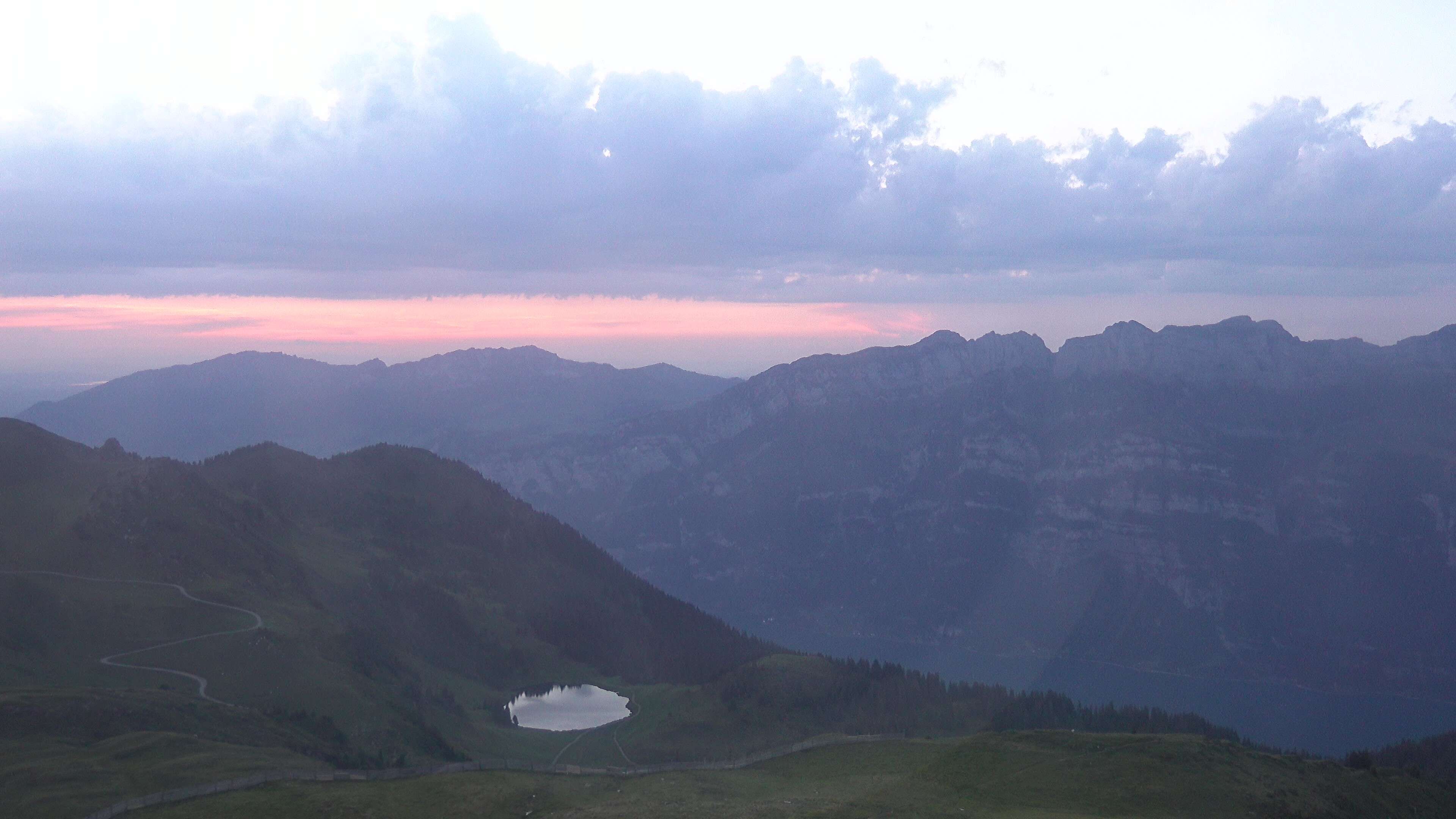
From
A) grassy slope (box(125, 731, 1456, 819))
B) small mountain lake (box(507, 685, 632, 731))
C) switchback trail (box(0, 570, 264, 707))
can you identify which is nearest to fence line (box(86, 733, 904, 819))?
grassy slope (box(125, 731, 1456, 819))

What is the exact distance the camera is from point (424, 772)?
88688mm

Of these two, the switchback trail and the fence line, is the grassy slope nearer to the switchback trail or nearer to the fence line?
the fence line

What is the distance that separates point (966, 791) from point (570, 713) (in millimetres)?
117072

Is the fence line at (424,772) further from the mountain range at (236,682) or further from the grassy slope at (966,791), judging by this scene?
the mountain range at (236,682)

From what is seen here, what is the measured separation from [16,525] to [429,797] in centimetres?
11668

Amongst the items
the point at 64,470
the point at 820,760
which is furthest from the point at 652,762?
the point at 64,470

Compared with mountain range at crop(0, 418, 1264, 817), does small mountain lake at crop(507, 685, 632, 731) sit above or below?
below

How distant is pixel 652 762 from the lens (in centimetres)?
13962

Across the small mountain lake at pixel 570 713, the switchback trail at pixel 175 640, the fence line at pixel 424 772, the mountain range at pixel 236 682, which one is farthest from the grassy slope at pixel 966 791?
the small mountain lake at pixel 570 713

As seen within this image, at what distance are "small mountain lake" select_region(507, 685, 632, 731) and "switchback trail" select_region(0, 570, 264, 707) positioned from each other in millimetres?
49206

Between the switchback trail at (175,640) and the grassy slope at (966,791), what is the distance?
42.6 metres

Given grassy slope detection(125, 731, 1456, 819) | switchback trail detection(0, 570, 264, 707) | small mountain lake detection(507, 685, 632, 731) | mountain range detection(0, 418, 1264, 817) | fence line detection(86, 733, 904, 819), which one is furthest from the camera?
small mountain lake detection(507, 685, 632, 731)

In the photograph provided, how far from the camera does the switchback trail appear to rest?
12425cm

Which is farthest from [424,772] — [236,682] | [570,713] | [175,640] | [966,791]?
[570,713]
